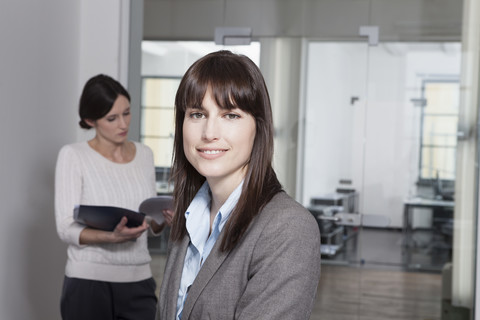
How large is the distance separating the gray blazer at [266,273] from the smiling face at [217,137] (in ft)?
0.38

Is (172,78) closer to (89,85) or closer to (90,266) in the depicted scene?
(89,85)

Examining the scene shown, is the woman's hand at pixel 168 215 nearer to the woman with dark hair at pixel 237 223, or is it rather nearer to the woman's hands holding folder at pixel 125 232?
the woman's hands holding folder at pixel 125 232

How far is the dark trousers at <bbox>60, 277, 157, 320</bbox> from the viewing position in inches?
100.0

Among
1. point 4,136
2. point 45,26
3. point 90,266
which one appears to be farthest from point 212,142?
point 45,26

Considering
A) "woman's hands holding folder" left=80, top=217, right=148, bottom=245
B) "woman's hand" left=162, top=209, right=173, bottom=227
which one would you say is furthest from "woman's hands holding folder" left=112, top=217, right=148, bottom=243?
"woman's hand" left=162, top=209, right=173, bottom=227

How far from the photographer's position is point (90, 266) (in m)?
2.59

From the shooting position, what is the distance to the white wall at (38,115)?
3.21 meters

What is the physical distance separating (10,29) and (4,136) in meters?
0.53

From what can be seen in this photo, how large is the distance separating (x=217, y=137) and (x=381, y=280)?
2684 mm

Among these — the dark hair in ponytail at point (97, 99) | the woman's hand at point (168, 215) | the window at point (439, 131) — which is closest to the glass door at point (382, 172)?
the window at point (439, 131)

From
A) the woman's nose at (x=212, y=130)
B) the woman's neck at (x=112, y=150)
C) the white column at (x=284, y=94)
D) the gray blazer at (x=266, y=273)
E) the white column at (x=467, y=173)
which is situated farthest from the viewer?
the white column at (x=284, y=94)

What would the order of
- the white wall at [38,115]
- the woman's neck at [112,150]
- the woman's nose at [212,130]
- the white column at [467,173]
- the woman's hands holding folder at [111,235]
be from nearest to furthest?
the woman's nose at [212,130], the woman's hands holding folder at [111,235], the woman's neck at [112,150], the white wall at [38,115], the white column at [467,173]

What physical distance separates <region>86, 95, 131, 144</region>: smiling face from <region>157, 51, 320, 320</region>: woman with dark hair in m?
1.35

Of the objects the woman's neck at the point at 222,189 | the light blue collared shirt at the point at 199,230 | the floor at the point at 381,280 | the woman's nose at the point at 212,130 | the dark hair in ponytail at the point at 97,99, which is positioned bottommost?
the floor at the point at 381,280
